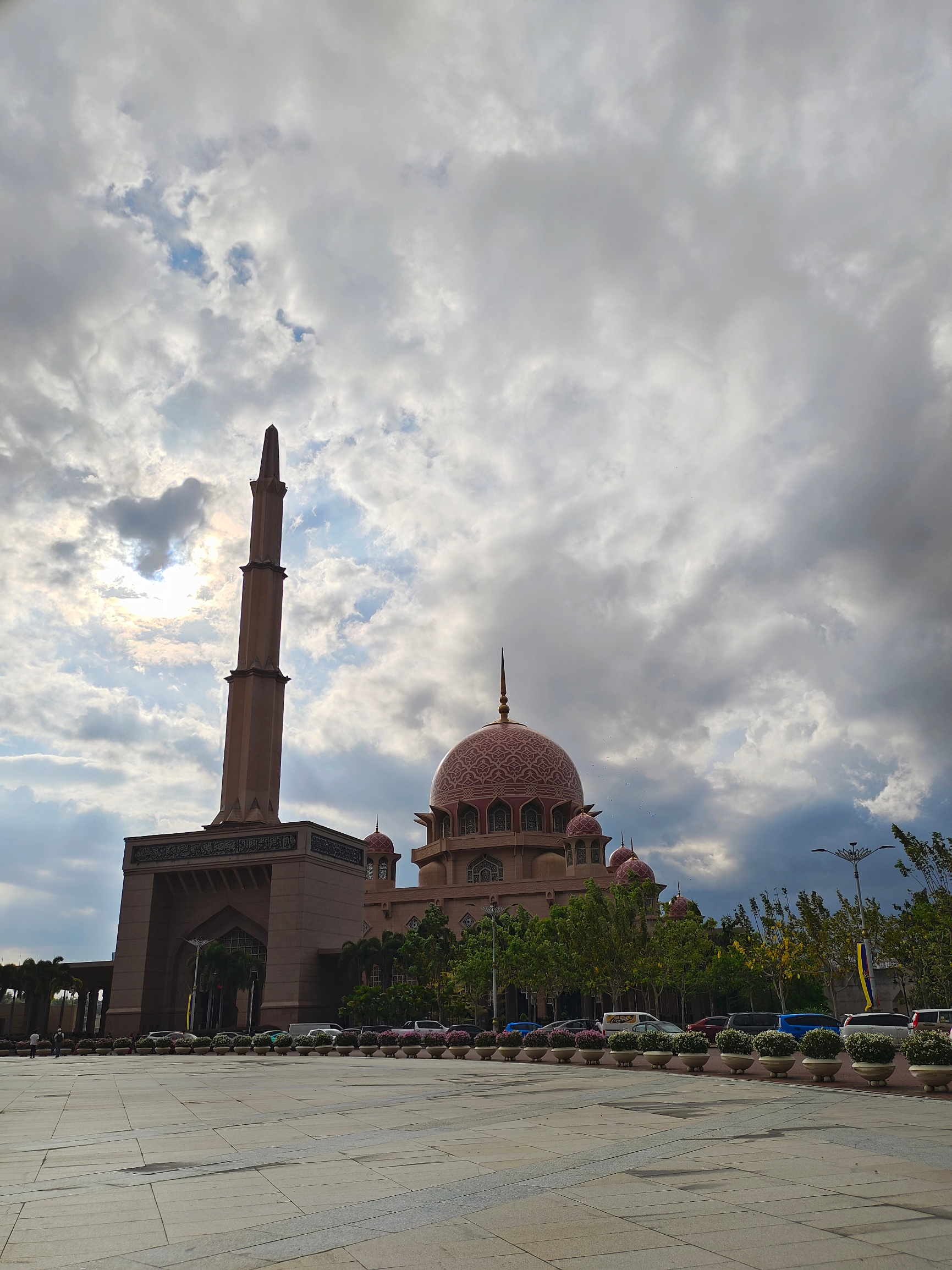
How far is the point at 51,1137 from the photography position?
13.3 m

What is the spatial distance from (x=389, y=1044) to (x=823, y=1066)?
2043cm

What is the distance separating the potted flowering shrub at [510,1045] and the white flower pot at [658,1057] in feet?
24.9

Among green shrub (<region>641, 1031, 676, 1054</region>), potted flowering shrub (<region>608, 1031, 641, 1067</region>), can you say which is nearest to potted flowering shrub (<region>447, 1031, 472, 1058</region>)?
potted flowering shrub (<region>608, 1031, 641, 1067</region>)

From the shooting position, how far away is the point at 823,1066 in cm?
1842

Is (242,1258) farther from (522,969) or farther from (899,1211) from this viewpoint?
(522,969)

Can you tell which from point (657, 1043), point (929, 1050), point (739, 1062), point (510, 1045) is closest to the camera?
point (929, 1050)

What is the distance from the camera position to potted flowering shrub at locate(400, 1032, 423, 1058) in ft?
111

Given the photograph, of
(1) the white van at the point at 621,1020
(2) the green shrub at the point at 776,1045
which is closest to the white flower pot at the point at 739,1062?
(2) the green shrub at the point at 776,1045

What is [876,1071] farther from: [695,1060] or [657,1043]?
[657,1043]

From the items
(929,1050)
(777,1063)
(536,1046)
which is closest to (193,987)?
(536,1046)

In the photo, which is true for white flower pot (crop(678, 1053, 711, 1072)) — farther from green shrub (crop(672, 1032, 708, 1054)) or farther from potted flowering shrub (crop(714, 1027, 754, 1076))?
potted flowering shrub (crop(714, 1027, 754, 1076))

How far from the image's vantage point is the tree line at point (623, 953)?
3969cm

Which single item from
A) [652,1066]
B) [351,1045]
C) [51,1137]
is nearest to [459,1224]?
[51,1137]

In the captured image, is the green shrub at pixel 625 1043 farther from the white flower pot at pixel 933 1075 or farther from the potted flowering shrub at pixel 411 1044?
the potted flowering shrub at pixel 411 1044
